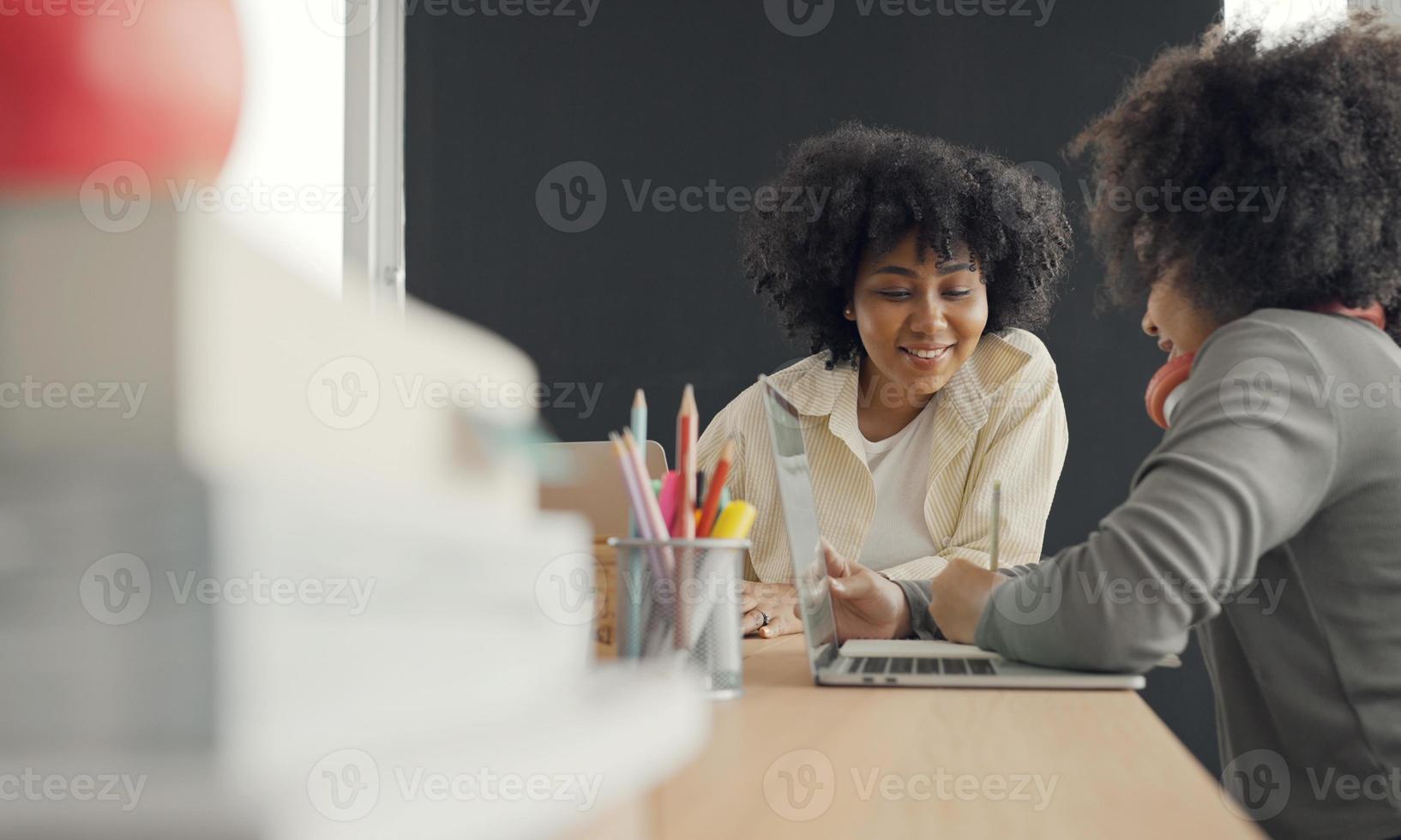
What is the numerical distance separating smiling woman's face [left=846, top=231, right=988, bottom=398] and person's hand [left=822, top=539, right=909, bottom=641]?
935 millimetres

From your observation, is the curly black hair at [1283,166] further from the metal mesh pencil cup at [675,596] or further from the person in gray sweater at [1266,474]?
the metal mesh pencil cup at [675,596]

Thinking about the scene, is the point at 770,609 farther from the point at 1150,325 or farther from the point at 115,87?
the point at 115,87

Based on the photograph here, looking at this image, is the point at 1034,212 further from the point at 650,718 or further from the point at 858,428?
the point at 650,718

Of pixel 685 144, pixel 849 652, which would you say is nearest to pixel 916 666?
pixel 849 652

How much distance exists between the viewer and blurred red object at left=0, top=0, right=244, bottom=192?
0.60 feet

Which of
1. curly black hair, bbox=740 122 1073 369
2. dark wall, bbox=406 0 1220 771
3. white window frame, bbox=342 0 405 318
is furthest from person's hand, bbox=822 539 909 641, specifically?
white window frame, bbox=342 0 405 318

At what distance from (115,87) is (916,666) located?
3.04ft

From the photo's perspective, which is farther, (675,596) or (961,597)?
(961,597)

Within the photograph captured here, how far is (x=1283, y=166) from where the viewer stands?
3.75 feet

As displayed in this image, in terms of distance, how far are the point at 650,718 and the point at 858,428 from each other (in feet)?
6.50

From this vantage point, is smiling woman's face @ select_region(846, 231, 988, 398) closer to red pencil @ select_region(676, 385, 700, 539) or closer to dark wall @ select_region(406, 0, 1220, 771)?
dark wall @ select_region(406, 0, 1220, 771)

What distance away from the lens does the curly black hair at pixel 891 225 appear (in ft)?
7.39

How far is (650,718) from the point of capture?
0.24 meters

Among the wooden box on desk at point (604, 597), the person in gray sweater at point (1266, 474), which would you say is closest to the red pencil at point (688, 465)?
the wooden box on desk at point (604, 597)
